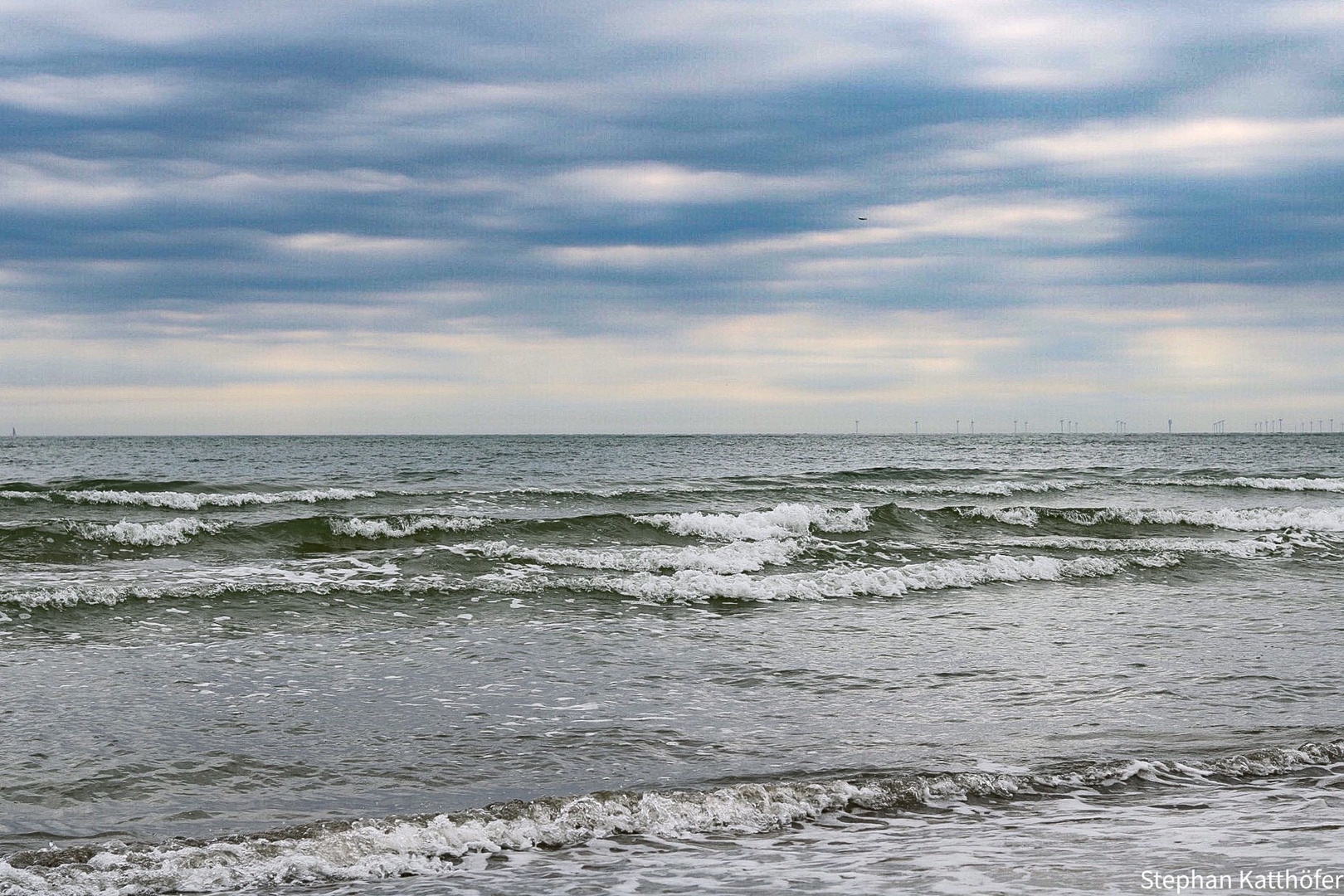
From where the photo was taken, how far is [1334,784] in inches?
243

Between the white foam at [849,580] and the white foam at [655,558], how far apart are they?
76 centimetres

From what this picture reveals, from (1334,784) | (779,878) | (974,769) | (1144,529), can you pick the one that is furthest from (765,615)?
(1144,529)

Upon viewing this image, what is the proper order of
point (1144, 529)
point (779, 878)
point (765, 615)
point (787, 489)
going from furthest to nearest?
1. point (787, 489)
2. point (1144, 529)
3. point (765, 615)
4. point (779, 878)

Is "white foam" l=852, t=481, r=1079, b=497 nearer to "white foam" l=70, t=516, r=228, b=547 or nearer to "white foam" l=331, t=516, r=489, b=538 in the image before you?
"white foam" l=331, t=516, r=489, b=538

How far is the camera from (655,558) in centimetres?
1652

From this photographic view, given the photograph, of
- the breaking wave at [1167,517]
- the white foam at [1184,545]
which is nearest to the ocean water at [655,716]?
the white foam at [1184,545]

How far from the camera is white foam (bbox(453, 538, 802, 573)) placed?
52.6ft

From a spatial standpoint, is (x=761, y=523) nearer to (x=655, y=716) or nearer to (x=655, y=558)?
(x=655, y=558)

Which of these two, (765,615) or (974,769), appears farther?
(765,615)

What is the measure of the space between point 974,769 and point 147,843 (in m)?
4.62

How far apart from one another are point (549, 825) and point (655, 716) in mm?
2316

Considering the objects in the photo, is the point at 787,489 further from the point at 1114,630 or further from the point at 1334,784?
the point at 1334,784

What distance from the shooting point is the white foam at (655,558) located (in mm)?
16047

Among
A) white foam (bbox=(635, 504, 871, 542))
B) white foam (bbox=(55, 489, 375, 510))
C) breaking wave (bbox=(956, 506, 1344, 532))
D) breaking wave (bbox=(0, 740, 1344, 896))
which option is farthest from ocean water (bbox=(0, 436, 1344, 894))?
breaking wave (bbox=(956, 506, 1344, 532))
